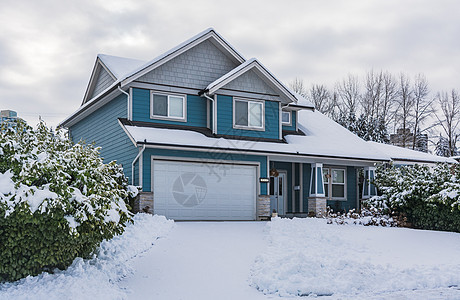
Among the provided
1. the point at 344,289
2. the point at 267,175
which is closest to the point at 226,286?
the point at 344,289

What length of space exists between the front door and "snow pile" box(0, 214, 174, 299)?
10.8 m

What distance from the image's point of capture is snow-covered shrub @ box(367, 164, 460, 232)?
14.8 m

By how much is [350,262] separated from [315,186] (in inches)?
403

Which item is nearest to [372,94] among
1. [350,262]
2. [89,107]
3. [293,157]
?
[293,157]

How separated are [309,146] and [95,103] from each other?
882cm

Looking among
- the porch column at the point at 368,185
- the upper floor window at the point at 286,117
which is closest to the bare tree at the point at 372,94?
the porch column at the point at 368,185

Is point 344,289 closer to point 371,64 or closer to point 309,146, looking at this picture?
point 309,146

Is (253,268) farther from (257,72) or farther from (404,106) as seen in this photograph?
(404,106)

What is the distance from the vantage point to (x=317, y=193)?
19.3 meters

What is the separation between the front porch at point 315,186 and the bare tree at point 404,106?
19555 mm

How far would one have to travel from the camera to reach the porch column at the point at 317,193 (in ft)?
63.2

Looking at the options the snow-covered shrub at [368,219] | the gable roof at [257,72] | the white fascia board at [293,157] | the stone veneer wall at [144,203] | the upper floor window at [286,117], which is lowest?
the snow-covered shrub at [368,219]

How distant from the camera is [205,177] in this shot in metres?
17.0

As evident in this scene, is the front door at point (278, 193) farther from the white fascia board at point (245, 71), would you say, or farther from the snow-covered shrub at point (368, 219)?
the snow-covered shrub at point (368, 219)
